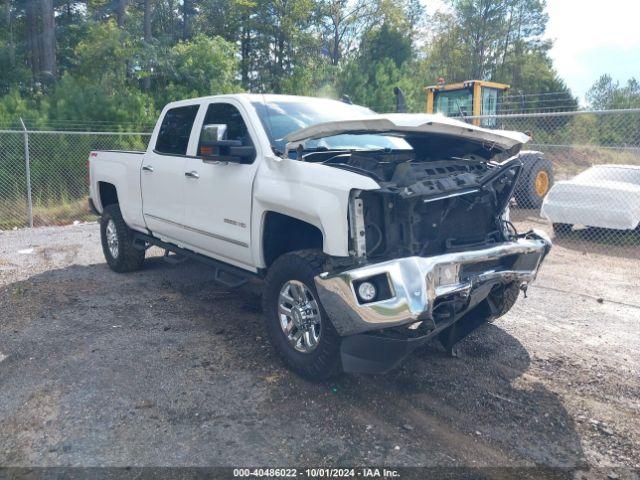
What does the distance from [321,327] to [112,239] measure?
4.45 meters

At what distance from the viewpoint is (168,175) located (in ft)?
19.0

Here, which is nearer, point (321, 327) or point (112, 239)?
point (321, 327)

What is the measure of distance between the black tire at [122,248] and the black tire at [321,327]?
3.38 m

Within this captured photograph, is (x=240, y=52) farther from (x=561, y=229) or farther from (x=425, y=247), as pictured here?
(x=425, y=247)

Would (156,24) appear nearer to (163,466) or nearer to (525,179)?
(525,179)

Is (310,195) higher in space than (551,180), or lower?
A: higher

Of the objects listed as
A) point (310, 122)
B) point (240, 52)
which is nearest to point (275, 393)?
point (310, 122)

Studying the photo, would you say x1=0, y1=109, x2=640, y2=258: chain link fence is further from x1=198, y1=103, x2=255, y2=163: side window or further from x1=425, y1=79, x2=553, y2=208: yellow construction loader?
x1=198, y1=103, x2=255, y2=163: side window

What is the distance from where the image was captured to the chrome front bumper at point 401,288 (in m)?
3.40

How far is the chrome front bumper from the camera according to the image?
3.40m

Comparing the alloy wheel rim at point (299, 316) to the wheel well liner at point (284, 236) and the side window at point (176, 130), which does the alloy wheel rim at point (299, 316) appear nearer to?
the wheel well liner at point (284, 236)

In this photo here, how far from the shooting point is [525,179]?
38.2 ft

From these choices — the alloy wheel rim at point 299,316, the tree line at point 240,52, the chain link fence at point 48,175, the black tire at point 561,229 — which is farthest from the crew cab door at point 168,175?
the tree line at point 240,52

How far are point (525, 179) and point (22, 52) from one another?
18.6 meters
